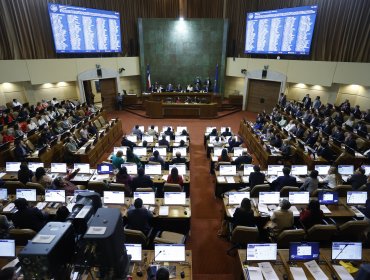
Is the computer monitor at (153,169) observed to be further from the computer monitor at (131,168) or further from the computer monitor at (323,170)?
the computer monitor at (323,170)

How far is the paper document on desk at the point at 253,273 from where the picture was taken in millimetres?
4062

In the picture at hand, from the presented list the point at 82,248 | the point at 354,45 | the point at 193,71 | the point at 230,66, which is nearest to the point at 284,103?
the point at 354,45

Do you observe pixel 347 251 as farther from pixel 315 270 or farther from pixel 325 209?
pixel 325 209

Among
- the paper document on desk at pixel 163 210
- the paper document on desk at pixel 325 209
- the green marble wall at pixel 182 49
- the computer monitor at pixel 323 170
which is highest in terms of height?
the green marble wall at pixel 182 49

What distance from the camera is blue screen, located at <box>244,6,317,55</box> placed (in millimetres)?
14570

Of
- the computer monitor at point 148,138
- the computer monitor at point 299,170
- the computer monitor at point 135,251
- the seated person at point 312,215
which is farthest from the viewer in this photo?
the computer monitor at point 148,138

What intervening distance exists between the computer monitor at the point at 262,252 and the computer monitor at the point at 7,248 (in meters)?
3.94

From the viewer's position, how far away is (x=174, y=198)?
241 inches

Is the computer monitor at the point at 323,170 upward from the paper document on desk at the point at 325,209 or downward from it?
upward

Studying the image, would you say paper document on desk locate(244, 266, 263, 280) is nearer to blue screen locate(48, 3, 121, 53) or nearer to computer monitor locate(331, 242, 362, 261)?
computer monitor locate(331, 242, 362, 261)

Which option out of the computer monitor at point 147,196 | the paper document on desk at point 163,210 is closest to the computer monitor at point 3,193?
the computer monitor at point 147,196

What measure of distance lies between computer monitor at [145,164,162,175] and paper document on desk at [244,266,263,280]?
4.08 metres

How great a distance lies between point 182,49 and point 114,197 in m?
16.2

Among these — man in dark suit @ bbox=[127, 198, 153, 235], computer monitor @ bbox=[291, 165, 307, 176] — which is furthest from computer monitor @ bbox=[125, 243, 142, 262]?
computer monitor @ bbox=[291, 165, 307, 176]
